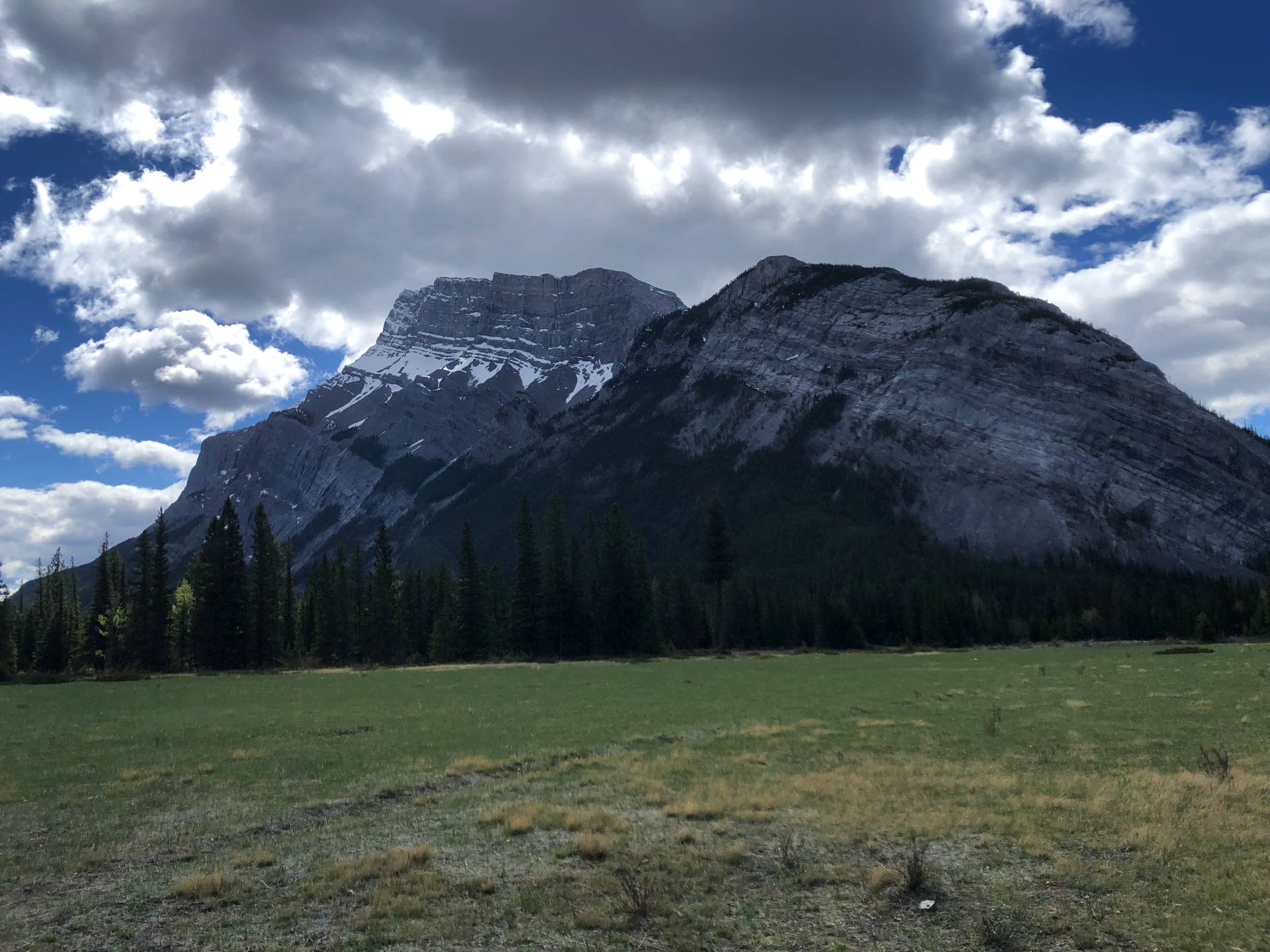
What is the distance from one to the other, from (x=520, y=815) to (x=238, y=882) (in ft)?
16.7

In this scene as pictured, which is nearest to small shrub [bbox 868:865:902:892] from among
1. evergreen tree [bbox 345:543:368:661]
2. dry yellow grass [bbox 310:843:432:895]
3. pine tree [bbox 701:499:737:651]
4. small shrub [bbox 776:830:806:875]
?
small shrub [bbox 776:830:806:875]

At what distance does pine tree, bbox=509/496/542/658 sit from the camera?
85.8 meters

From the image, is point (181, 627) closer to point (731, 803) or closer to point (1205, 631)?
point (731, 803)

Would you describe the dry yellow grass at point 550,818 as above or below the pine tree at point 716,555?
below

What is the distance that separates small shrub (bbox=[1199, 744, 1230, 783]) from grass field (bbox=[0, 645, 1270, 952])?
0.13 meters

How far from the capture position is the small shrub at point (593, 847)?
12.6 m

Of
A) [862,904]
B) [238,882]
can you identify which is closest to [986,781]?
[862,904]

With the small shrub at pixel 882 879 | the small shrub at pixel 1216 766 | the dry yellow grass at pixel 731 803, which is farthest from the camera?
A: the small shrub at pixel 1216 766

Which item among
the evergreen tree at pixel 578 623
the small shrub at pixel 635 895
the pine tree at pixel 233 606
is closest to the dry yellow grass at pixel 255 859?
the small shrub at pixel 635 895

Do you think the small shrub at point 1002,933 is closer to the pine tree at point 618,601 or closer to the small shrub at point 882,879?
the small shrub at point 882,879

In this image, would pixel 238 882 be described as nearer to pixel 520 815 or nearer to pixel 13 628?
pixel 520 815

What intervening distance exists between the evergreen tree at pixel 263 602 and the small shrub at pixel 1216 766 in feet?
254

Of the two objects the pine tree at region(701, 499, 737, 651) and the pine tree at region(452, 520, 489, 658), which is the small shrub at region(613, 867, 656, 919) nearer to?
the pine tree at region(452, 520, 489, 658)

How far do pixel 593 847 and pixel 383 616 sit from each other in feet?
273
